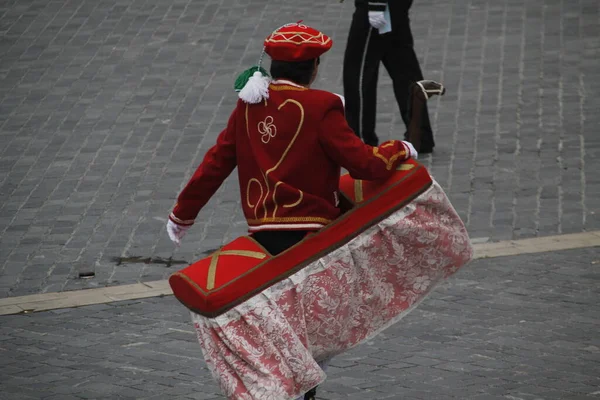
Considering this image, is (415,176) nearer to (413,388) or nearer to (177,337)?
(413,388)

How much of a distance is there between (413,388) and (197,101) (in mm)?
5247

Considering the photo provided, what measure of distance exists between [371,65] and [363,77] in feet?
0.37

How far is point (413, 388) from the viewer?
5598 mm

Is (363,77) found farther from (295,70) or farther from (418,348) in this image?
Answer: (295,70)

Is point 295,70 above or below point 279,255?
above

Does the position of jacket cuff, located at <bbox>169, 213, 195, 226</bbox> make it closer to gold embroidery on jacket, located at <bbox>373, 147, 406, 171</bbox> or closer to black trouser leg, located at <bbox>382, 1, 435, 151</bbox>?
gold embroidery on jacket, located at <bbox>373, 147, 406, 171</bbox>

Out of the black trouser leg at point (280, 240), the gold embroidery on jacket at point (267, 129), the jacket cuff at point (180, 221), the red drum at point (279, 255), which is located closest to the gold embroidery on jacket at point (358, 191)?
the red drum at point (279, 255)

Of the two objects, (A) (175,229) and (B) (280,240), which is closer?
(B) (280,240)

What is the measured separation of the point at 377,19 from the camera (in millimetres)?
8977

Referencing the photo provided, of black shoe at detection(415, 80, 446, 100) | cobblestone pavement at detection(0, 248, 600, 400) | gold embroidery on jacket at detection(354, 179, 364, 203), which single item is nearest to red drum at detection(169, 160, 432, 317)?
gold embroidery on jacket at detection(354, 179, 364, 203)

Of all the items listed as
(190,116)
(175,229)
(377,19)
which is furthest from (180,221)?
(190,116)

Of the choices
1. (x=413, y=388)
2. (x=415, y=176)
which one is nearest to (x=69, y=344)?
(x=413, y=388)

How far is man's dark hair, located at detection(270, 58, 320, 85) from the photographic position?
15.0 ft

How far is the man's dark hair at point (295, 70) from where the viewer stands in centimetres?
459
